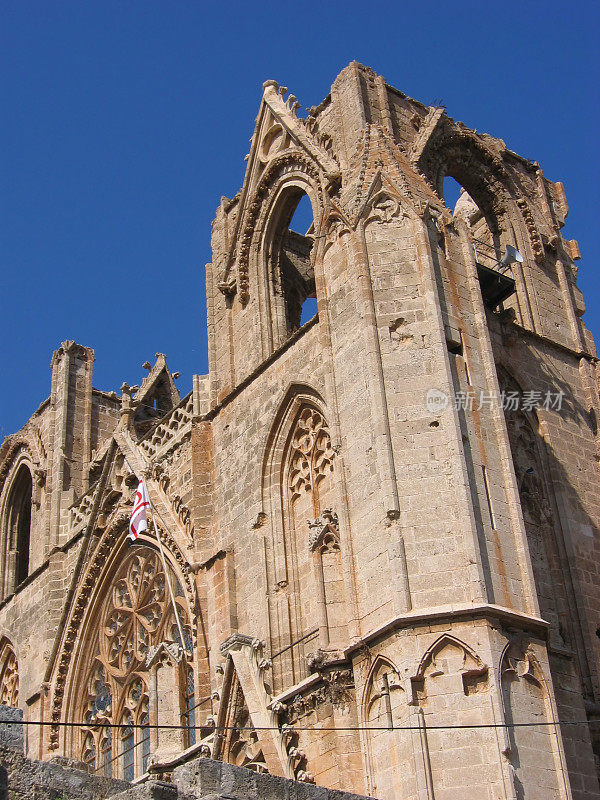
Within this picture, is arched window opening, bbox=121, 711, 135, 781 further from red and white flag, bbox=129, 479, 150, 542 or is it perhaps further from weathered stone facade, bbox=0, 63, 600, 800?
red and white flag, bbox=129, 479, 150, 542

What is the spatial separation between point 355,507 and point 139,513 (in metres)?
5.71

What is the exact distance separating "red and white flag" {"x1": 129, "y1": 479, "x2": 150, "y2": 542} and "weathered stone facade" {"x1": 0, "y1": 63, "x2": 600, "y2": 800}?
0.42 m

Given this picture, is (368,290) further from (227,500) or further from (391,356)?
(227,500)

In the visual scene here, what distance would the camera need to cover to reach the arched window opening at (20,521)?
26.0 m

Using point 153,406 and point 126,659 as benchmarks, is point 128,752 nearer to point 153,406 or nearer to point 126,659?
point 126,659

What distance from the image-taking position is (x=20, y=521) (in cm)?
2644

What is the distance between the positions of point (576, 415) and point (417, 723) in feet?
22.5

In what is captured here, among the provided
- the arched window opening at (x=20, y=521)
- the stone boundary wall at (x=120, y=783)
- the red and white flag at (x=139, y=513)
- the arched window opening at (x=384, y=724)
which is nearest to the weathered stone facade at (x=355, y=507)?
the arched window opening at (x=384, y=724)

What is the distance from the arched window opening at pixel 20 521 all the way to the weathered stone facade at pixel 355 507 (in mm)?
1823

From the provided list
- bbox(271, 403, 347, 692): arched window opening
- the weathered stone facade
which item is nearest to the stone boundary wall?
the weathered stone facade

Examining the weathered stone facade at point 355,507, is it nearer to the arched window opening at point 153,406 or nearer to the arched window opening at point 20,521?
the arched window opening at point 153,406

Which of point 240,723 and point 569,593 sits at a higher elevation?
point 569,593

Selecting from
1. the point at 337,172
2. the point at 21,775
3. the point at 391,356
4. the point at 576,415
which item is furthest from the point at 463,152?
the point at 21,775

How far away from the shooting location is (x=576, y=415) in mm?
18047
